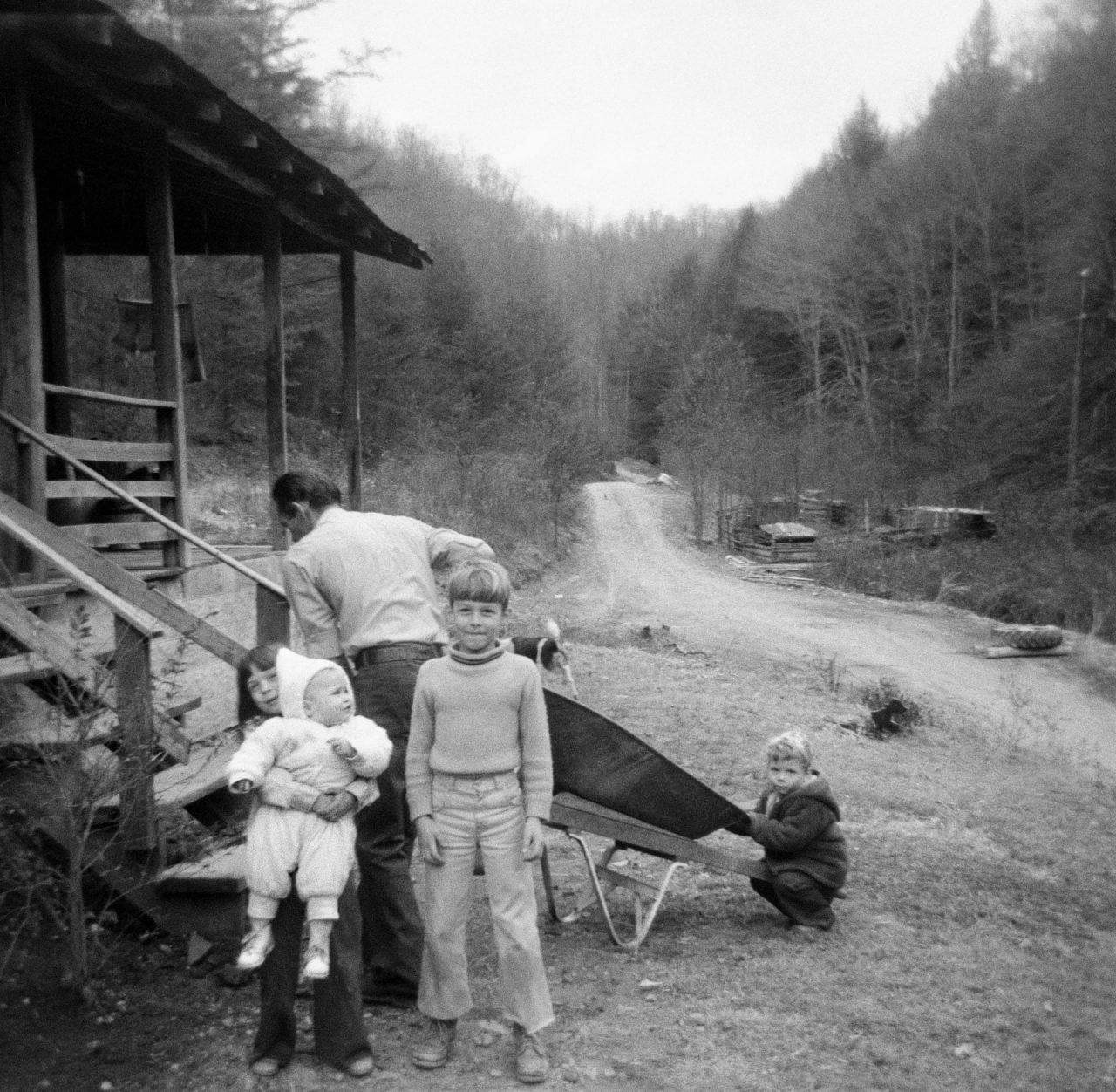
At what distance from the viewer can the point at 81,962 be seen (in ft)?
12.5

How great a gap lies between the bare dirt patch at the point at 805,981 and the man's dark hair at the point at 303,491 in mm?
1735

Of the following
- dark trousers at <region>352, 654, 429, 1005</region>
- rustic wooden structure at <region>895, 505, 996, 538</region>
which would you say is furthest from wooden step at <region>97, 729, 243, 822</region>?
rustic wooden structure at <region>895, 505, 996, 538</region>

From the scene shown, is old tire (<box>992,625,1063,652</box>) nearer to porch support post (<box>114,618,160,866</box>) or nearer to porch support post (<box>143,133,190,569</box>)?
porch support post (<box>143,133,190,569</box>)

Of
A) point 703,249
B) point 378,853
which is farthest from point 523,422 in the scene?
point 703,249

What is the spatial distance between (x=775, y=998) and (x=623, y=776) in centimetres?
99

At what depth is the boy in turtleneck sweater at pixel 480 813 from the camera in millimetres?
3594

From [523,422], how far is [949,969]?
33.7 m

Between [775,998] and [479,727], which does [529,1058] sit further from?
[775,998]

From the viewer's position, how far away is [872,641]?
61.4 feet

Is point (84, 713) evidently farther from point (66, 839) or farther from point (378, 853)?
point (378, 853)

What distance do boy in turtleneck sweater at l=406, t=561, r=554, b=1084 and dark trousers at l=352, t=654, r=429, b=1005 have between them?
46 cm

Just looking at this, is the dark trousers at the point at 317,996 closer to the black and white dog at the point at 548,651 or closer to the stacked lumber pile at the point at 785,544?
the black and white dog at the point at 548,651

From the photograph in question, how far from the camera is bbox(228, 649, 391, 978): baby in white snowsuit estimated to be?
3428 millimetres

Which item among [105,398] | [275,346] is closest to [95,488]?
[105,398]
